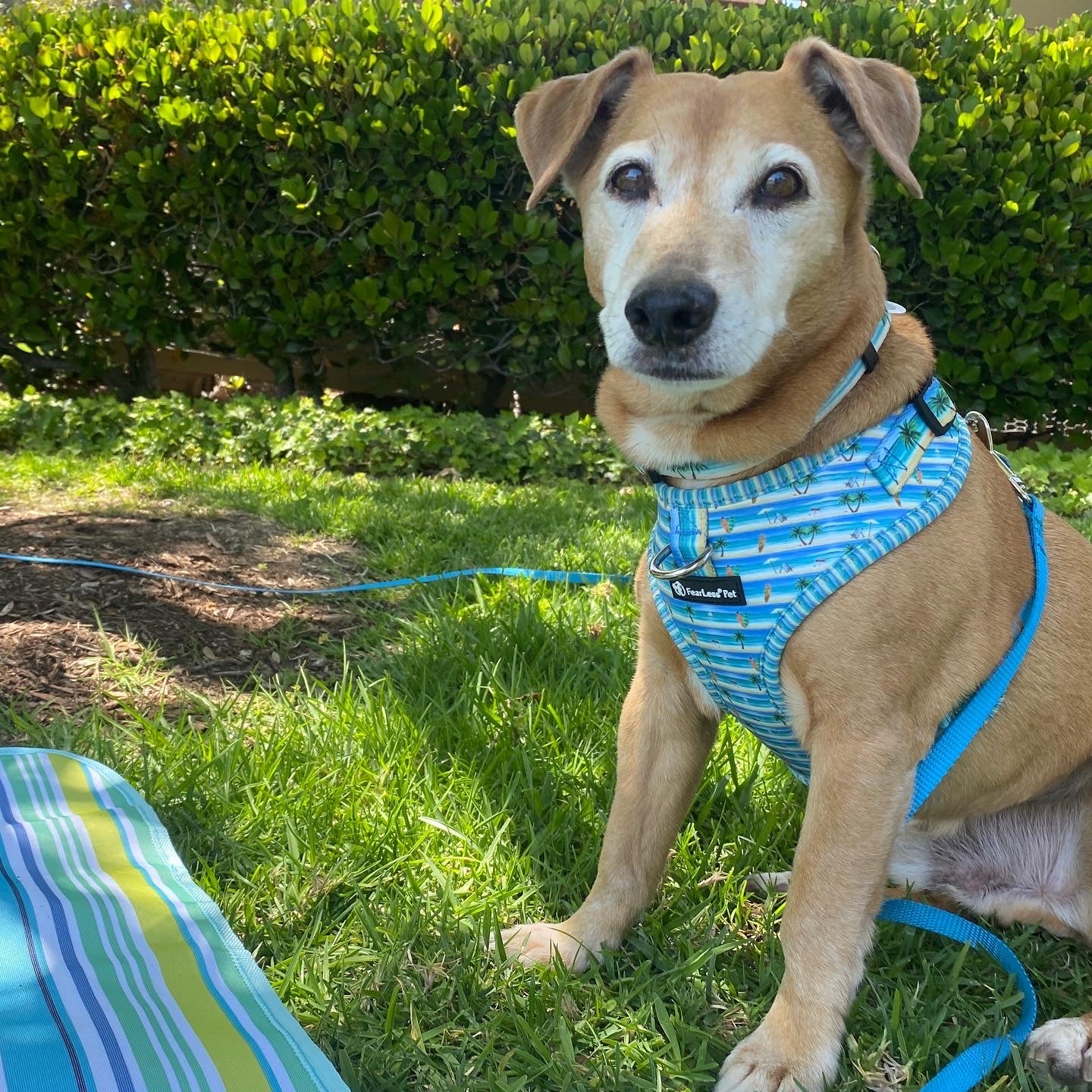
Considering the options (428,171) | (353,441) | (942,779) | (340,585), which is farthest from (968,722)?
(428,171)

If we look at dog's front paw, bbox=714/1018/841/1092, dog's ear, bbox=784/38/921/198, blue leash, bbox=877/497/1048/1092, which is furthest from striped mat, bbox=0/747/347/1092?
dog's ear, bbox=784/38/921/198

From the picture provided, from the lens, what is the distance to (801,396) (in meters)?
1.90

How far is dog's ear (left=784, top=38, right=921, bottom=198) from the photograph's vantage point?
199cm

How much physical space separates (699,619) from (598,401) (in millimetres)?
624

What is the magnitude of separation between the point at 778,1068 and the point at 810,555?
0.91 m

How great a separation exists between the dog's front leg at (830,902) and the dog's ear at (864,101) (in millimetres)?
1158

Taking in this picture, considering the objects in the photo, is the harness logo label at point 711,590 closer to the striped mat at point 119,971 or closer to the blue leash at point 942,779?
the blue leash at point 942,779

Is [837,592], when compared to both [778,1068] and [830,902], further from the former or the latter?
[778,1068]

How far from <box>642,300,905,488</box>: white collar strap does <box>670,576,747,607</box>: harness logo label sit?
218 mm

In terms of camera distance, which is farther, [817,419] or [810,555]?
[817,419]

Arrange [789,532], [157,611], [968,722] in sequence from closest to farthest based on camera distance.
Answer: [789,532], [968,722], [157,611]

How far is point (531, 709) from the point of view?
2732 millimetres

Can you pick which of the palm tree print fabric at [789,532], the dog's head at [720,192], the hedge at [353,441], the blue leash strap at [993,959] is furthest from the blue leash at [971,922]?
the hedge at [353,441]

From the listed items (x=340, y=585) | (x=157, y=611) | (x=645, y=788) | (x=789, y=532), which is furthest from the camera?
(x=340, y=585)
